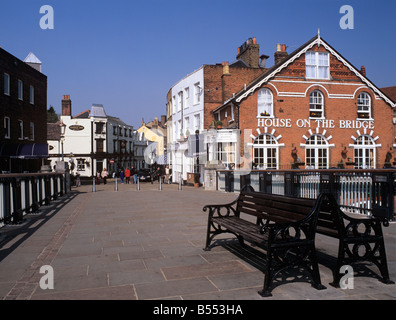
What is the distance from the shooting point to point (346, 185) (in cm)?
1184

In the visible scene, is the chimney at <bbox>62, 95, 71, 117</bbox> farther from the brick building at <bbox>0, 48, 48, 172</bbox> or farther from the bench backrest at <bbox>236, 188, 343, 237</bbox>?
the bench backrest at <bbox>236, 188, 343, 237</bbox>

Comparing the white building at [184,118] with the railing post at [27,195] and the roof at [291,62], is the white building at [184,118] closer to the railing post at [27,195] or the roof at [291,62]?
the roof at [291,62]

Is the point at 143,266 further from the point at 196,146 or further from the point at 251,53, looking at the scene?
the point at 251,53

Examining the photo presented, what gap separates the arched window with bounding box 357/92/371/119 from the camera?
29.1 m

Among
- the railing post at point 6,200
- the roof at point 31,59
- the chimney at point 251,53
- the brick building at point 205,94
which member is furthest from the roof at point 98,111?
the railing post at point 6,200

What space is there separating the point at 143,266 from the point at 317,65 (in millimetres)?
26451

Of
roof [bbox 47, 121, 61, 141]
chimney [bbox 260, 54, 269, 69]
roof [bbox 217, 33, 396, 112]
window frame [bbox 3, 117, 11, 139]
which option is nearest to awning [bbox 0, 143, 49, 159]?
window frame [bbox 3, 117, 11, 139]

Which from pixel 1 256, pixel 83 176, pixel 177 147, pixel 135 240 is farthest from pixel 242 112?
pixel 83 176

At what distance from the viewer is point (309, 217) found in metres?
4.59

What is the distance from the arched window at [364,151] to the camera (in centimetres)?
2853

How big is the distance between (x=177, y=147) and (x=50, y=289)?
3640 centimetres

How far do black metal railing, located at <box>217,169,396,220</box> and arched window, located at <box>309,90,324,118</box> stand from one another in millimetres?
12984

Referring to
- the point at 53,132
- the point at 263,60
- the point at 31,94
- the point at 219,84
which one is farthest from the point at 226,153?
the point at 53,132

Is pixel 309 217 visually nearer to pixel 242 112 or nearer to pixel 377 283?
pixel 377 283
